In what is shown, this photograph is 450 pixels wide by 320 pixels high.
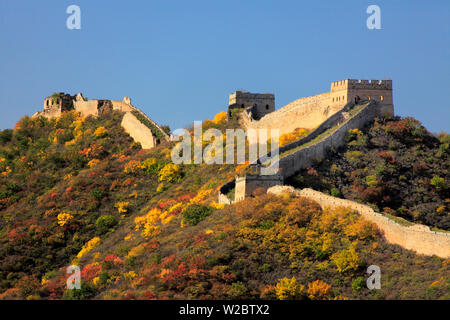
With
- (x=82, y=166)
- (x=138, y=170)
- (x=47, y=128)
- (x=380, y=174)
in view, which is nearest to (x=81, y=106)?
(x=47, y=128)

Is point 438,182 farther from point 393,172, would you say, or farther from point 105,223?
point 105,223

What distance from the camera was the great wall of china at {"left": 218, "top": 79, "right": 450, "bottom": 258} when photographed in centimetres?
4812

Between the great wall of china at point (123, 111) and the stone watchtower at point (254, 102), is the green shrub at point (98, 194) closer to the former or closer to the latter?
the great wall of china at point (123, 111)

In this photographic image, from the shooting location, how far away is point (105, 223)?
6812 cm

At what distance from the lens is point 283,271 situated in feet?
161

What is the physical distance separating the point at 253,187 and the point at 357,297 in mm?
14546

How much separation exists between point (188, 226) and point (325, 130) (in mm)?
19393

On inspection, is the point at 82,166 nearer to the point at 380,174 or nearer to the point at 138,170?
the point at 138,170

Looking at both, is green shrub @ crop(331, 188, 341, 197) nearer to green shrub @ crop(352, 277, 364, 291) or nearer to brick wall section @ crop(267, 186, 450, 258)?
brick wall section @ crop(267, 186, 450, 258)

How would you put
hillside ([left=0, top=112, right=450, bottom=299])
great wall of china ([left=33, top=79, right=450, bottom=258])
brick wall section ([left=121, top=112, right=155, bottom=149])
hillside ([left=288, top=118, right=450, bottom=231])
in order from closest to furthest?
hillside ([left=0, top=112, right=450, bottom=299])
great wall of china ([left=33, top=79, right=450, bottom=258])
hillside ([left=288, top=118, right=450, bottom=231])
brick wall section ([left=121, top=112, right=155, bottom=149])

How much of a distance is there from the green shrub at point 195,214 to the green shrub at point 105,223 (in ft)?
35.1

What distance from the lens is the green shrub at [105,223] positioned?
67.7 meters

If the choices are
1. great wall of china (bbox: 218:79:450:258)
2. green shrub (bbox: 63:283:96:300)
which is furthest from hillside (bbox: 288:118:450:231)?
green shrub (bbox: 63:283:96:300)

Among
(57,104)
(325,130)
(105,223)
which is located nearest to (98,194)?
(105,223)
